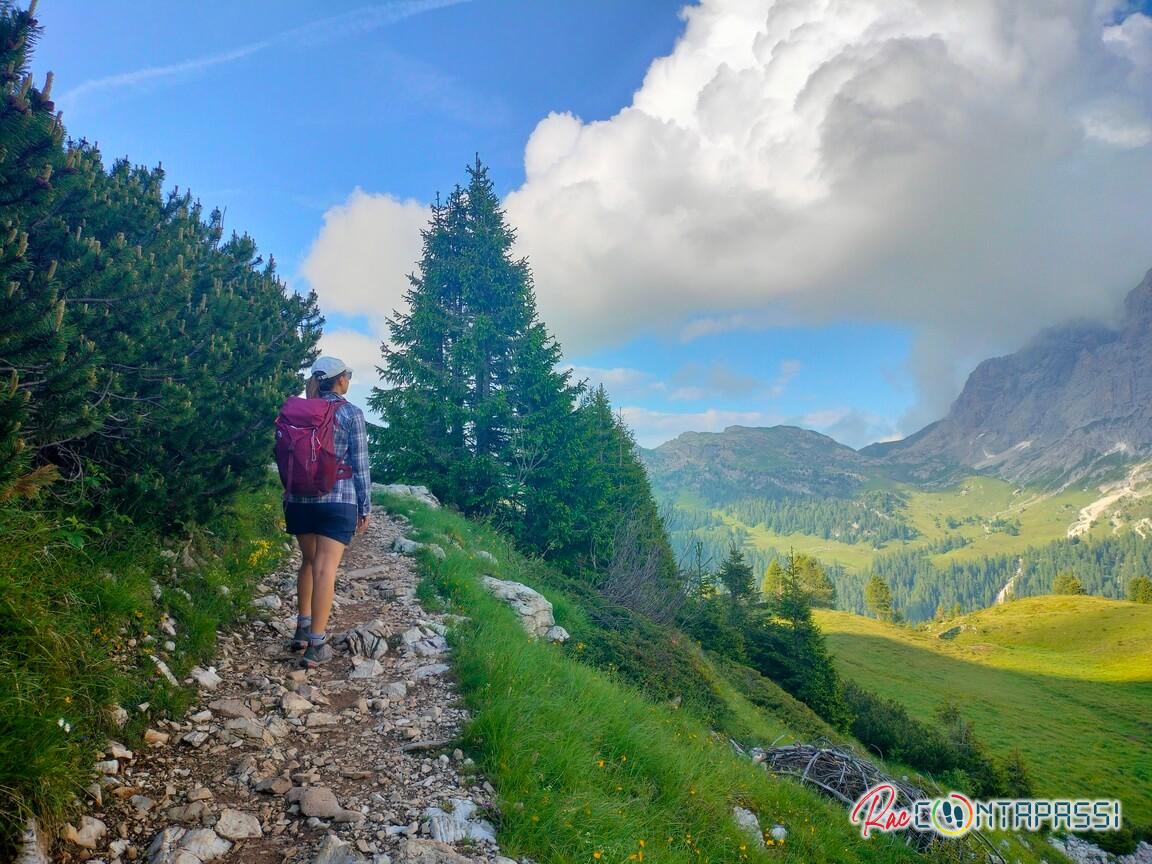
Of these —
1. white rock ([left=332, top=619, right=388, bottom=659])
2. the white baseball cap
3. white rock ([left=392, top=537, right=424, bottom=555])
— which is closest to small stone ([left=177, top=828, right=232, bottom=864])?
white rock ([left=332, top=619, right=388, bottom=659])

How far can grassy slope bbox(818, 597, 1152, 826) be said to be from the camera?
39.8 metres

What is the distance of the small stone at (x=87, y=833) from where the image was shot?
2.96 metres

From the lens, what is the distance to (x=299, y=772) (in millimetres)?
4000

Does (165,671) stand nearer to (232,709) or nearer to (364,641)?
(232,709)

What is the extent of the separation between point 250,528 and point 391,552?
2741 millimetres

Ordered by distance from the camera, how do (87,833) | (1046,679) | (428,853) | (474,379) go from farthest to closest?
(1046,679) → (474,379) → (428,853) → (87,833)

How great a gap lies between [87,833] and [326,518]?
2.91 m

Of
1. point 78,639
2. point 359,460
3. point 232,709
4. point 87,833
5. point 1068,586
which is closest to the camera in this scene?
point 87,833

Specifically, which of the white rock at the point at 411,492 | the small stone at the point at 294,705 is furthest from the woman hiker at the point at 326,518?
the white rock at the point at 411,492

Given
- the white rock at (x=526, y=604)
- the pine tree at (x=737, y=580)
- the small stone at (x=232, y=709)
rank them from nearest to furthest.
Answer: the small stone at (x=232, y=709) < the white rock at (x=526, y=604) < the pine tree at (x=737, y=580)

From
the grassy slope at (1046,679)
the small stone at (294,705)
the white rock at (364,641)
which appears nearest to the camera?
the small stone at (294,705)

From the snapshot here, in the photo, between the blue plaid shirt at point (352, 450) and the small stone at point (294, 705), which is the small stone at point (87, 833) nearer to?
the small stone at point (294, 705)

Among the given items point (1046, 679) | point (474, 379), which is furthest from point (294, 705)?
point (1046, 679)

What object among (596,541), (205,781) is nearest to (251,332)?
(205,781)
